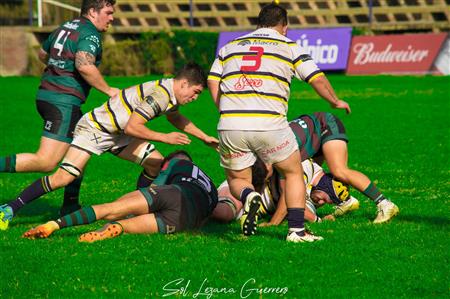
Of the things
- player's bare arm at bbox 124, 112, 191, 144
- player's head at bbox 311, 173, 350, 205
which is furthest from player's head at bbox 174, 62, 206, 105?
player's head at bbox 311, 173, 350, 205

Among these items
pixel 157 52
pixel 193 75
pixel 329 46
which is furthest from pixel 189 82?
pixel 157 52

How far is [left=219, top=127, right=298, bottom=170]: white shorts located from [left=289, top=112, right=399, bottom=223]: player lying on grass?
112cm

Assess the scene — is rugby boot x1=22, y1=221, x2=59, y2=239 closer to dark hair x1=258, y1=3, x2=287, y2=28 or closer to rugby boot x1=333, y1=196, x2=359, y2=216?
dark hair x1=258, y1=3, x2=287, y2=28

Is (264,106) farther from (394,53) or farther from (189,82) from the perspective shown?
(394,53)

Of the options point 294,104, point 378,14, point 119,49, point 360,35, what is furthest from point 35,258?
point 378,14

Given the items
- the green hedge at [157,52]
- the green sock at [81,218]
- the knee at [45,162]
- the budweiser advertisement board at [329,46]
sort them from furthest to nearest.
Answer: the green hedge at [157,52], the budweiser advertisement board at [329,46], the knee at [45,162], the green sock at [81,218]

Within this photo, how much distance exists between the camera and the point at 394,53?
3022cm

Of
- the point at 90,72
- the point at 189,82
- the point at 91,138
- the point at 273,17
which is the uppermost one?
the point at 273,17

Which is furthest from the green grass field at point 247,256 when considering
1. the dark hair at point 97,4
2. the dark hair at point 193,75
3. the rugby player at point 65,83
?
the dark hair at point 97,4

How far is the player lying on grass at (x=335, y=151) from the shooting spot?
916cm

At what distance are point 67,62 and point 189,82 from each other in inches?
61.2

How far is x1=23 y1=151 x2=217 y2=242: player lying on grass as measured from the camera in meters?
8.23

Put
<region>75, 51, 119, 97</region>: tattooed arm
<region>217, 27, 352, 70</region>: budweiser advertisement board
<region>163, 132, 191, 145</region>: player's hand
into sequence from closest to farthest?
1. <region>163, 132, 191, 145</region>: player's hand
2. <region>75, 51, 119, 97</region>: tattooed arm
3. <region>217, 27, 352, 70</region>: budweiser advertisement board

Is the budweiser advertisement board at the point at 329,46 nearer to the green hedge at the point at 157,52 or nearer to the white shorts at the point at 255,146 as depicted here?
the green hedge at the point at 157,52
